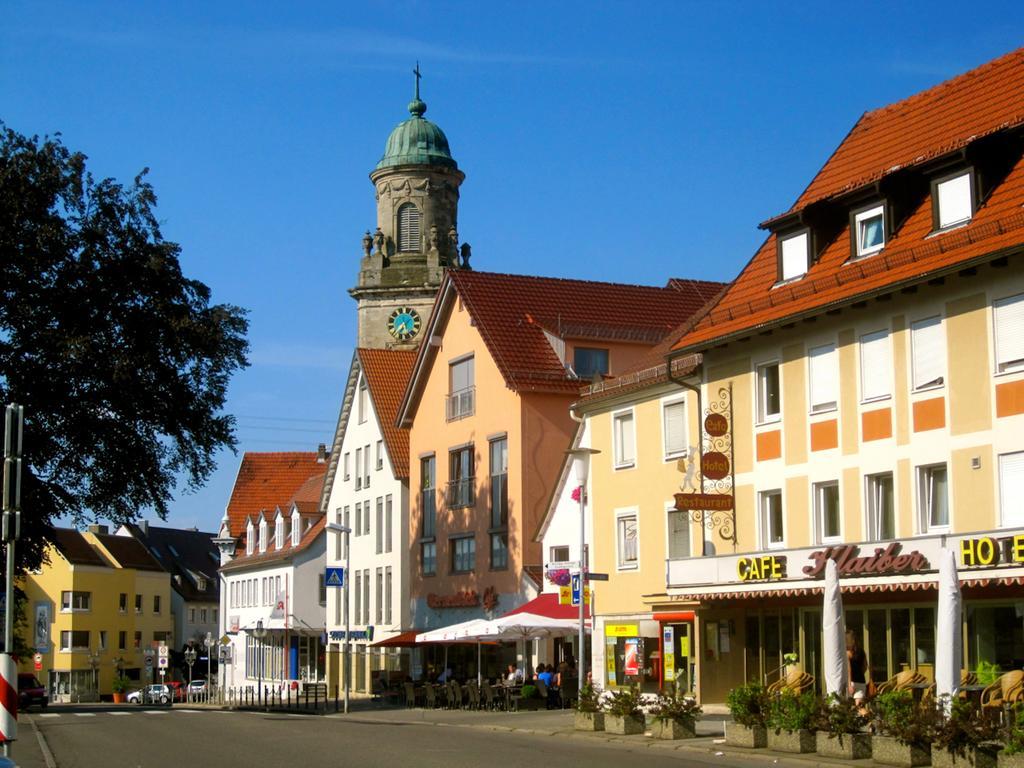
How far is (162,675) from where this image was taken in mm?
99000

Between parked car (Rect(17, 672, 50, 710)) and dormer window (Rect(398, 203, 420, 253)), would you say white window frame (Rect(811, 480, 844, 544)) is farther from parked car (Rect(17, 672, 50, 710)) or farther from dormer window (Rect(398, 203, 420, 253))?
dormer window (Rect(398, 203, 420, 253))

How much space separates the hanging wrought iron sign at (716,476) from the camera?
107ft

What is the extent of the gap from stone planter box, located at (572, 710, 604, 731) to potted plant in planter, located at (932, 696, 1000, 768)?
996 centimetres

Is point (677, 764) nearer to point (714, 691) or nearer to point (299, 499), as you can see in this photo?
point (714, 691)

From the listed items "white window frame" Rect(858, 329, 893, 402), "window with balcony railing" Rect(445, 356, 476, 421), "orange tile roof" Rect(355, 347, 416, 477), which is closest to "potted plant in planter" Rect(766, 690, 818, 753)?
"white window frame" Rect(858, 329, 893, 402)

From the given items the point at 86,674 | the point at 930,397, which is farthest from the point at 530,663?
the point at 86,674

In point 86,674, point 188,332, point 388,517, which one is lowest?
point 86,674

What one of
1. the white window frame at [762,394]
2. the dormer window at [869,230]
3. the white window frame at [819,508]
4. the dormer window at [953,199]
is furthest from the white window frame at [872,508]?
the dormer window at [953,199]

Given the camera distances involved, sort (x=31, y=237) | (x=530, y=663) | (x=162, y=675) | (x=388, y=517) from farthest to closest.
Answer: (x=162, y=675) < (x=388, y=517) < (x=530, y=663) < (x=31, y=237)

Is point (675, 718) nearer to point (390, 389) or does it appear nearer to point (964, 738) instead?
point (964, 738)

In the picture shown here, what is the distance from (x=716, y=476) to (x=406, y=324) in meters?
59.2

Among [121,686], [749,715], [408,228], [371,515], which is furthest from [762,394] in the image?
[121,686]

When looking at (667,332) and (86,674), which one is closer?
(667,332)

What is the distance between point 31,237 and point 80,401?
4.12 metres
